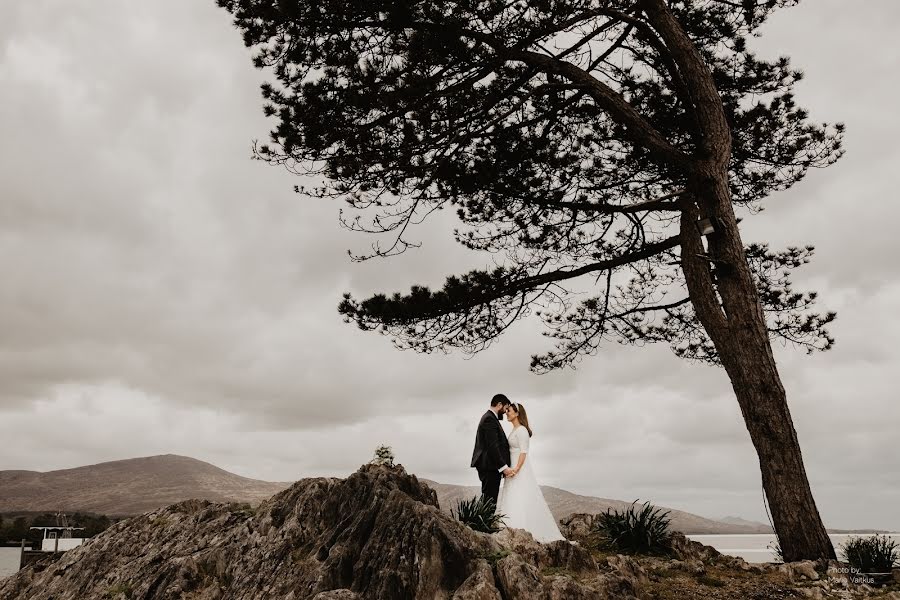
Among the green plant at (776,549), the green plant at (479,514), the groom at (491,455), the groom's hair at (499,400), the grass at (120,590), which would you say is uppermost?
the groom's hair at (499,400)

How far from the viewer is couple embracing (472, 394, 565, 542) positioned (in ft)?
26.9

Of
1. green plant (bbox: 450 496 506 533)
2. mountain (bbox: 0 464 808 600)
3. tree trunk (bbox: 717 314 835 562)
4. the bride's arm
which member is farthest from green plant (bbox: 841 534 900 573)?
green plant (bbox: 450 496 506 533)

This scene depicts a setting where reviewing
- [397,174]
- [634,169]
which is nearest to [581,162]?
[634,169]

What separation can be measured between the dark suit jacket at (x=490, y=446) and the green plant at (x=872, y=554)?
4228 mm

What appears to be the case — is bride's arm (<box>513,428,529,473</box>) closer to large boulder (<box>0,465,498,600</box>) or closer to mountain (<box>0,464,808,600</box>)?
mountain (<box>0,464,808,600</box>)

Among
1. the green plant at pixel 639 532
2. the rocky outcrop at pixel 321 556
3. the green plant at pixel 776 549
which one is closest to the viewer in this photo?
the rocky outcrop at pixel 321 556

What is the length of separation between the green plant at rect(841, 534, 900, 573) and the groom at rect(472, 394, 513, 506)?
4.15 metres

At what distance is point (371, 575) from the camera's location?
4.79m

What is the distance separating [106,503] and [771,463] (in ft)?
202

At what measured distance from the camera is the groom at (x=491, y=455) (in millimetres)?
8367

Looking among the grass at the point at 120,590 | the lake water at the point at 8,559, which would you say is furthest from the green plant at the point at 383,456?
the lake water at the point at 8,559

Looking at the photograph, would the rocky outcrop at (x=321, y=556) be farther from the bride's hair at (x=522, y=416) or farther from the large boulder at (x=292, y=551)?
the bride's hair at (x=522, y=416)

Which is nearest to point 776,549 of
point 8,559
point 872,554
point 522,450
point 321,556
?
point 872,554

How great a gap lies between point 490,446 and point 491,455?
0.12m
